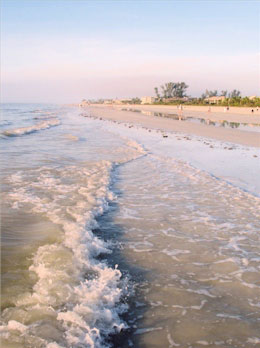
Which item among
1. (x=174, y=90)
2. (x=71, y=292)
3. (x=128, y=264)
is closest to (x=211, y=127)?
(x=128, y=264)

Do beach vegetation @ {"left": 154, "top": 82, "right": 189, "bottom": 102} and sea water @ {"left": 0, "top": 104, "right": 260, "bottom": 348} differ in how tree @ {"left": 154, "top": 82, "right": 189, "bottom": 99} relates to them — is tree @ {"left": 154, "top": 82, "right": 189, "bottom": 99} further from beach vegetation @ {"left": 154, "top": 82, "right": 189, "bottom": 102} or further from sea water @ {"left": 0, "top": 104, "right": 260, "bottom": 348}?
sea water @ {"left": 0, "top": 104, "right": 260, "bottom": 348}

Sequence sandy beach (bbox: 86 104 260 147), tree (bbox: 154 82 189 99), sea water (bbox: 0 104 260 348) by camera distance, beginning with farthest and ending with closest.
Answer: tree (bbox: 154 82 189 99), sandy beach (bbox: 86 104 260 147), sea water (bbox: 0 104 260 348)

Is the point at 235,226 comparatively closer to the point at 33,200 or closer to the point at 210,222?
the point at 210,222

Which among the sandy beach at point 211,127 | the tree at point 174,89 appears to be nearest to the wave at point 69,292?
the sandy beach at point 211,127

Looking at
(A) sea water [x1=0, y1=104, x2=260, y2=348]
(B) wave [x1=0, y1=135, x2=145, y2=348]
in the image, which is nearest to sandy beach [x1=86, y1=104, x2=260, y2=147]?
(A) sea water [x1=0, y1=104, x2=260, y2=348]

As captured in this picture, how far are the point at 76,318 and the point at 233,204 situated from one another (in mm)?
4851

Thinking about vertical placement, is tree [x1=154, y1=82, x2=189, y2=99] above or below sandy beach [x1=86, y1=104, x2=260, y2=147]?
above

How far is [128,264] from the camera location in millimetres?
4066

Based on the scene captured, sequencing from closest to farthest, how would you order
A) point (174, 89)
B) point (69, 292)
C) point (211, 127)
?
1. point (69, 292)
2. point (211, 127)
3. point (174, 89)

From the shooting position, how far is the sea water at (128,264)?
279 centimetres

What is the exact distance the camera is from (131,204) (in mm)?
6648

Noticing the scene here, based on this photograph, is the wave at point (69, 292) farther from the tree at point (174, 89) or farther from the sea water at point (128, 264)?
the tree at point (174, 89)

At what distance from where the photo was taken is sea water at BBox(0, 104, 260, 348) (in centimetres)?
279

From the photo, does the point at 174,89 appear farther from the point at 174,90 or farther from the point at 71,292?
the point at 71,292
